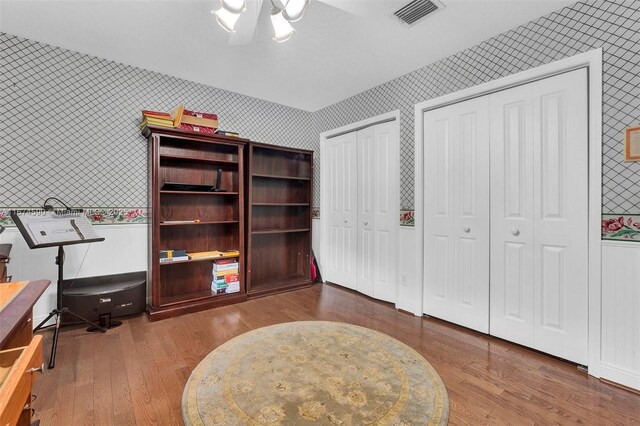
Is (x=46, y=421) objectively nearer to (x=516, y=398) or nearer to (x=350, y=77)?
(x=516, y=398)

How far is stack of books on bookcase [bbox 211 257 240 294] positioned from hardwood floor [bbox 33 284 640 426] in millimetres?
381

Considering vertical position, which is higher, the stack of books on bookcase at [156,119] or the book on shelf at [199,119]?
the book on shelf at [199,119]

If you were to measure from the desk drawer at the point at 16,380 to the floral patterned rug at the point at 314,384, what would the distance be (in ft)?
2.96

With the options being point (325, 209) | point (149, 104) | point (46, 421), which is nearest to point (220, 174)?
point (149, 104)

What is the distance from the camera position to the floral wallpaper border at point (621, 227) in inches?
75.3

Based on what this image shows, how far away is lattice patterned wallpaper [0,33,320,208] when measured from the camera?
8.55 feet

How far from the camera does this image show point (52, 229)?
2.31 meters

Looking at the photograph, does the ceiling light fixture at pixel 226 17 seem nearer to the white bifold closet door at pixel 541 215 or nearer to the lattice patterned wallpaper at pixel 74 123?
the lattice patterned wallpaper at pixel 74 123

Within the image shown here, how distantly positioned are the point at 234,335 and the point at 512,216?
2.65 metres

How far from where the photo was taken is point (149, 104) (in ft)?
10.7

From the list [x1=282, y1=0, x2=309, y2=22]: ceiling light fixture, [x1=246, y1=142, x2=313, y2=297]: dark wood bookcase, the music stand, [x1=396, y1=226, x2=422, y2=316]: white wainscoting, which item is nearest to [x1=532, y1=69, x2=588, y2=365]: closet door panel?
[x1=396, y1=226, x2=422, y2=316]: white wainscoting

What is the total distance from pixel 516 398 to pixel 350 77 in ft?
10.7

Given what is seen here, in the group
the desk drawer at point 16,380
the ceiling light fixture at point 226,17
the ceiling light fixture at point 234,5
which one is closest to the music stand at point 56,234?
the desk drawer at point 16,380

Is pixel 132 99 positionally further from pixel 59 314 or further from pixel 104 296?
pixel 59 314
